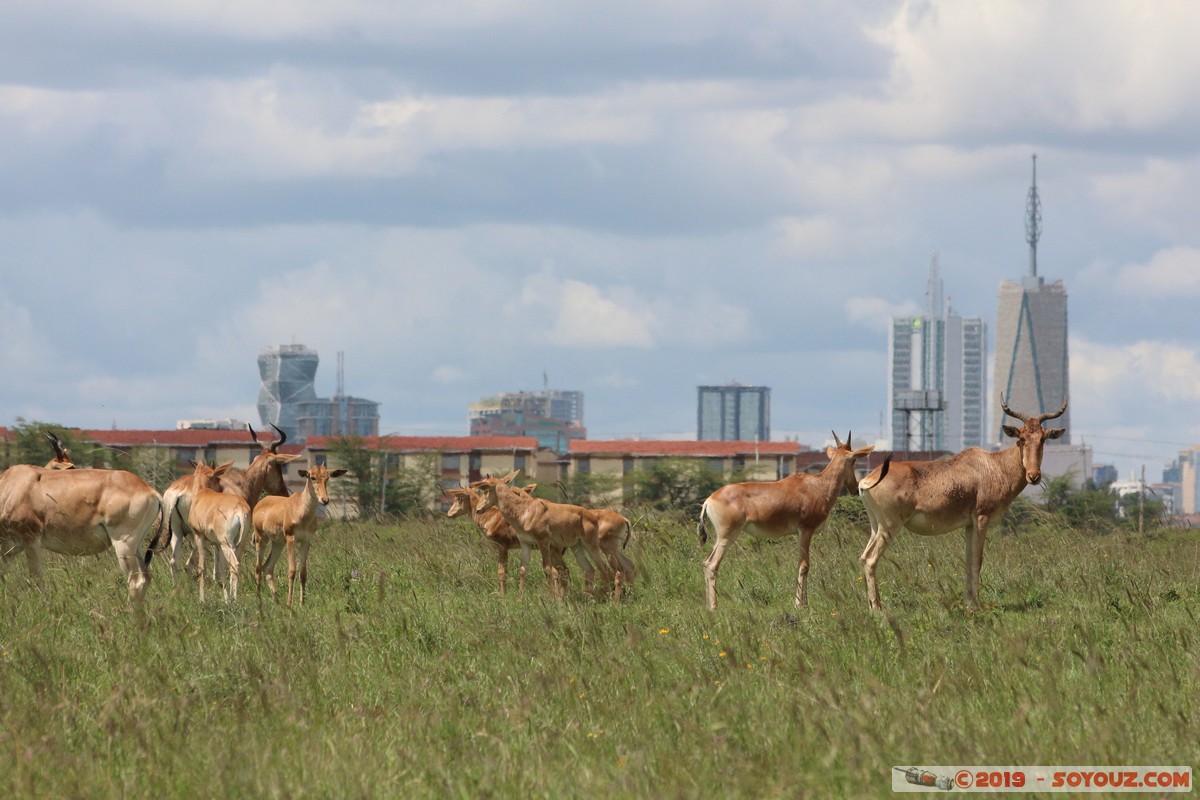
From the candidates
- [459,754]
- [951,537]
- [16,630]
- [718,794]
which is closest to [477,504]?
[16,630]

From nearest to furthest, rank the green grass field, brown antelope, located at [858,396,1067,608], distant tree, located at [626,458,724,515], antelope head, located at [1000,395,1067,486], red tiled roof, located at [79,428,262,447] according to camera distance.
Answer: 1. the green grass field
2. brown antelope, located at [858,396,1067,608]
3. antelope head, located at [1000,395,1067,486]
4. distant tree, located at [626,458,724,515]
5. red tiled roof, located at [79,428,262,447]

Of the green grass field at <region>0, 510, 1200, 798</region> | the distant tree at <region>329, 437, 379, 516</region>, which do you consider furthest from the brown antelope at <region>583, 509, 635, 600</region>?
the distant tree at <region>329, 437, 379, 516</region>

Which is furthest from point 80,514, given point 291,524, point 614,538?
point 614,538

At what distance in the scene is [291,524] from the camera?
17641 millimetres

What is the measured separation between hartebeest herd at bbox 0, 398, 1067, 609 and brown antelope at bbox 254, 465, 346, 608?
0.02 metres

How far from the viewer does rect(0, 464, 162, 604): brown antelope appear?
1605 cm

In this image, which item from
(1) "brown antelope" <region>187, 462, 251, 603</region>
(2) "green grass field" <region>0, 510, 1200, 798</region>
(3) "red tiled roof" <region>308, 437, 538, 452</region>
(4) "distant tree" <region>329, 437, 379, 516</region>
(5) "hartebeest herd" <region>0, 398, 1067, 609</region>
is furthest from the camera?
(3) "red tiled roof" <region>308, 437, 538, 452</region>

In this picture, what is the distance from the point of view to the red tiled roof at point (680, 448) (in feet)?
517

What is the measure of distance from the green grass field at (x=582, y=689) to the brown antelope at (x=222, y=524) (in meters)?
0.48

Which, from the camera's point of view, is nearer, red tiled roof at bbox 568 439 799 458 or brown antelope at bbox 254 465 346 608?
brown antelope at bbox 254 465 346 608

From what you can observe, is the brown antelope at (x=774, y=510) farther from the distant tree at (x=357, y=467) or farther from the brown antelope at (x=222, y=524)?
the distant tree at (x=357, y=467)

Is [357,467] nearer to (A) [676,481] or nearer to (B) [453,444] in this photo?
(A) [676,481]

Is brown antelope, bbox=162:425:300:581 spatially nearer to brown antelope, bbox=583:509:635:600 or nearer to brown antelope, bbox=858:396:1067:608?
brown antelope, bbox=583:509:635:600

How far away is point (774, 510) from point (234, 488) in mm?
7399
